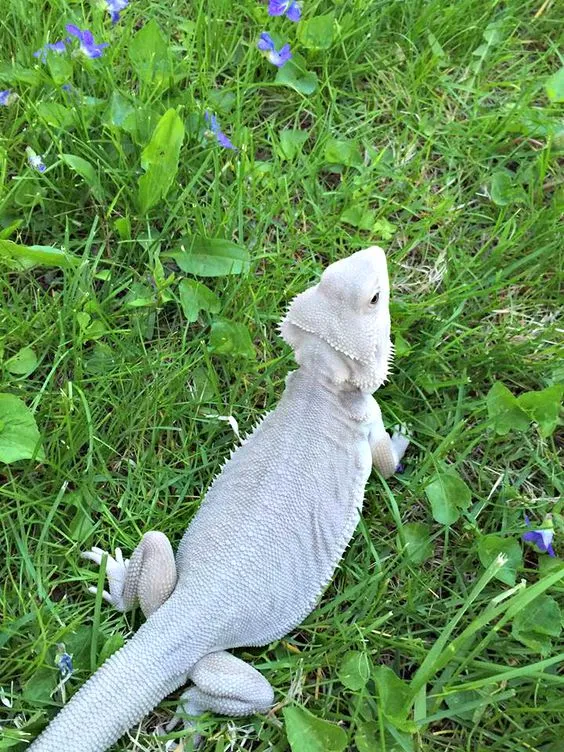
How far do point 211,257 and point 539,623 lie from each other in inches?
91.6

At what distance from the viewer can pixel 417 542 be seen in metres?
3.59

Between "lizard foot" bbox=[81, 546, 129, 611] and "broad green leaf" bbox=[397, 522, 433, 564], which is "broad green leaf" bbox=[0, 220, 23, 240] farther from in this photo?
"broad green leaf" bbox=[397, 522, 433, 564]

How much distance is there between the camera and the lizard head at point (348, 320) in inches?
127

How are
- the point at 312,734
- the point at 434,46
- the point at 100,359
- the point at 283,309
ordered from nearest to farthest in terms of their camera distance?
the point at 312,734
the point at 100,359
the point at 283,309
the point at 434,46

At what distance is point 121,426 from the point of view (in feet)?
11.8

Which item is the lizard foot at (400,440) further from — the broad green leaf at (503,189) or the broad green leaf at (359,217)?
the broad green leaf at (503,189)

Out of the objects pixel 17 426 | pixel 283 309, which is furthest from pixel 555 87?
pixel 17 426

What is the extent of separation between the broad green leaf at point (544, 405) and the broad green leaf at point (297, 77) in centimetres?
211

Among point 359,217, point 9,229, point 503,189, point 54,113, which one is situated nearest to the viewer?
point 9,229

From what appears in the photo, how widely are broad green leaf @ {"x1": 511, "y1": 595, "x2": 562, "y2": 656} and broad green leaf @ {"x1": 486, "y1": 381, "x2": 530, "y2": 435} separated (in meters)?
0.81

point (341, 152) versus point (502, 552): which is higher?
point (341, 152)

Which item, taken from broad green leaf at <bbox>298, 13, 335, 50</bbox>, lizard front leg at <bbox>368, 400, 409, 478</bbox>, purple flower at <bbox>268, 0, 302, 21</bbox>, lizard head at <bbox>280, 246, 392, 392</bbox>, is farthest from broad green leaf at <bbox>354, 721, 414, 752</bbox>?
purple flower at <bbox>268, 0, 302, 21</bbox>

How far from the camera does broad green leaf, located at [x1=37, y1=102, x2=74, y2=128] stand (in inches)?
149

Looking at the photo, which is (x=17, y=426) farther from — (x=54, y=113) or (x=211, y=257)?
(x=54, y=113)
